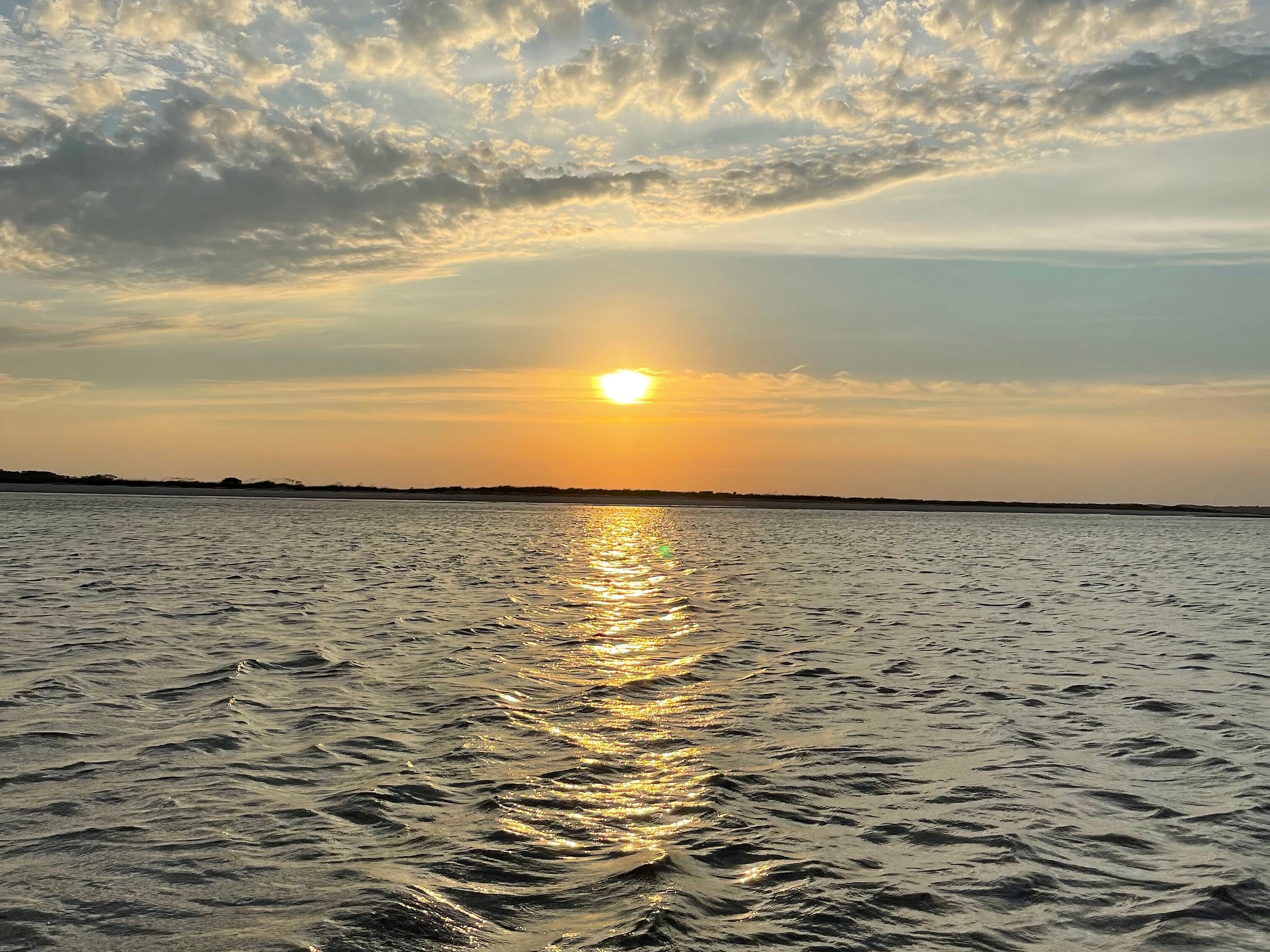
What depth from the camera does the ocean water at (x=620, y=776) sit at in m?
7.71

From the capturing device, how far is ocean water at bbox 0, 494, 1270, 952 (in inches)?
303

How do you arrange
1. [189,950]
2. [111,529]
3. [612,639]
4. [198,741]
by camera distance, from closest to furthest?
[189,950] < [198,741] < [612,639] < [111,529]

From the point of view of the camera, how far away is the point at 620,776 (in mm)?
11922

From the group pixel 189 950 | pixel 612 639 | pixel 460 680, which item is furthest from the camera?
pixel 612 639

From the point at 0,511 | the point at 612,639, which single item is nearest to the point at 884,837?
the point at 612,639

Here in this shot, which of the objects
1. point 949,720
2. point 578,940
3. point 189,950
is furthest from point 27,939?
point 949,720

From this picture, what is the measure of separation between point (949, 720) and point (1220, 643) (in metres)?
14.3

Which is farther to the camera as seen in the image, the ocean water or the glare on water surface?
the glare on water surface

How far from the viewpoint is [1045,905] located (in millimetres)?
8141

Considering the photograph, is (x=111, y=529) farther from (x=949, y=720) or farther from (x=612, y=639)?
(x=949, y=720)

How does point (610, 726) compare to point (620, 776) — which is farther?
point (610, 726)

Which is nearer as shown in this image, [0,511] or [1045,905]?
[1045,905]

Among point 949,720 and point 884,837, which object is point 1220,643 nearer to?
point 949,720

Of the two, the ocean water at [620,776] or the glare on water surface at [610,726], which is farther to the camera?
the glare on water surface at [610,726]
